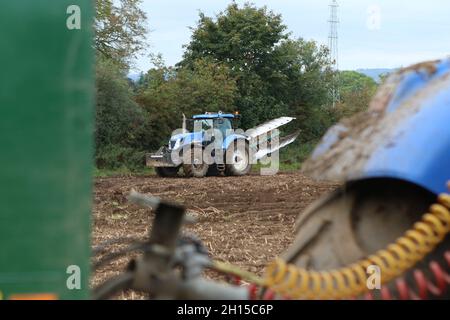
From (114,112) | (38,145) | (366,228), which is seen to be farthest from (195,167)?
(38,145)

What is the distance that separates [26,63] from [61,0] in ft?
0.49

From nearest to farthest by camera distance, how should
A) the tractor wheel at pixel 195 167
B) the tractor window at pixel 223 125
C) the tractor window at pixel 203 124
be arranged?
the tractor wheel at pixel 195 167 → the tractor window at pixel 223 125 → the tractor window at pixel 203 124

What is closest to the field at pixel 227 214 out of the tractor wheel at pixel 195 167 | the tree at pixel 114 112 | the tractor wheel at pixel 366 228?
the tractor wheel at pixel 195 167

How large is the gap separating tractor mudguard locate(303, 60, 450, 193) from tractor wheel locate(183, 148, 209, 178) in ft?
61.4

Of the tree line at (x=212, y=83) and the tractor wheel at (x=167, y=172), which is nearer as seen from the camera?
the tractor wheel at (x=167, y=172)

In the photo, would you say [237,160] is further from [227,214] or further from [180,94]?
[227,214]

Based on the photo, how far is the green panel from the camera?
148 centimetres

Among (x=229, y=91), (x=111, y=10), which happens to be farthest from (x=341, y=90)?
(x=111, y=10)

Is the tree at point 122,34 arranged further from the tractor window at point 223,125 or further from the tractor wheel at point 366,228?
the tractor wheel at point 366,228

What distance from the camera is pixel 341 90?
1636 inches

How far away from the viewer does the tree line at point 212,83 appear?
27391 mm

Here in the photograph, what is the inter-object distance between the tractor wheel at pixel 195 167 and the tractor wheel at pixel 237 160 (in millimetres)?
772

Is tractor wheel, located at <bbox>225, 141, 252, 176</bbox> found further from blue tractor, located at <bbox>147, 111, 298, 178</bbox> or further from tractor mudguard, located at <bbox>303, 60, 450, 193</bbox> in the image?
tractor mudguard, located at <bbox>303, 60, 450, 193</bbox>
